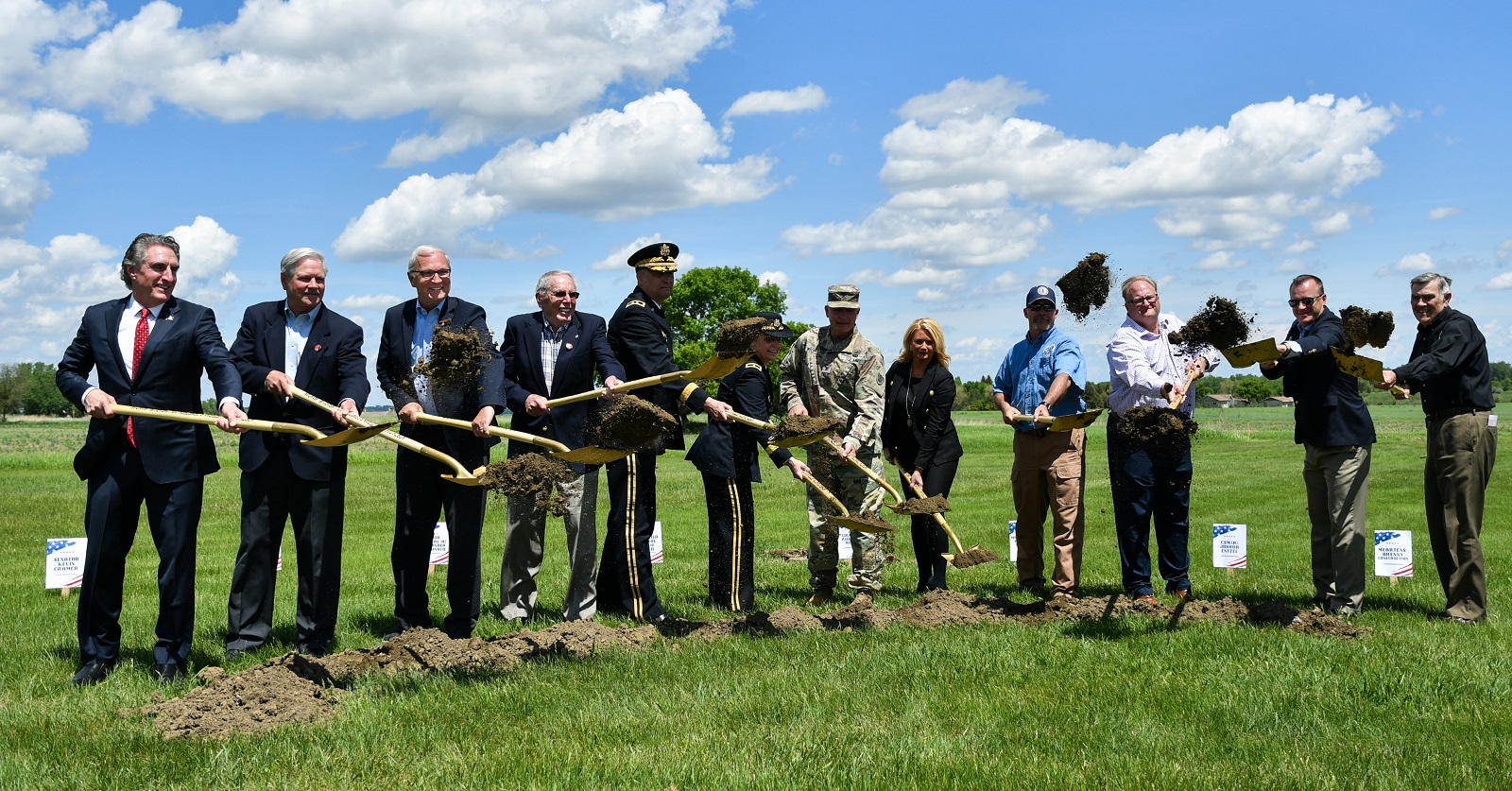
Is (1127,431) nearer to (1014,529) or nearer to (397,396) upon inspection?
(1014,529)

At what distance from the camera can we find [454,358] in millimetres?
6727

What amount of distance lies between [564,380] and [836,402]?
2314 millimetres

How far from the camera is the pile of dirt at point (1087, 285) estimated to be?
8.48 meters

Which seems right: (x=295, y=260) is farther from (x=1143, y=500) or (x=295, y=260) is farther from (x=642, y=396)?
(x=1143, y=500)

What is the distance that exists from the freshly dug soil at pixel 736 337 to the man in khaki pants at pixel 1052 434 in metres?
3.08

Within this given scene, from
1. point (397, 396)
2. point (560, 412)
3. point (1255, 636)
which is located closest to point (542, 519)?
point (560, 412)

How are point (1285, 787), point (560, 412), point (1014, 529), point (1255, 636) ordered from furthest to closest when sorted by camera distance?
point (1014, 529) → point (560, 412) → point (1255, 636) → point (1285, 787)

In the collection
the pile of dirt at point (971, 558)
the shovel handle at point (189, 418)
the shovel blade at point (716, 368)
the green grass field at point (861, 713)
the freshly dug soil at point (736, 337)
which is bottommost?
the green grass field at point (861, 713)

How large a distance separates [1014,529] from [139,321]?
7077 millimetres

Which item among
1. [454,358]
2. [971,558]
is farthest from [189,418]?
[971,558]

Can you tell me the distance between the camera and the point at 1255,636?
7145 millimetres

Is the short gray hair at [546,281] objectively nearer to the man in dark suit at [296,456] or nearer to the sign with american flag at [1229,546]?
the man in dark suit at [296,456]

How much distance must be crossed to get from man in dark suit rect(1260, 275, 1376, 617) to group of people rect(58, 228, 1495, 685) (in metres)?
0.02

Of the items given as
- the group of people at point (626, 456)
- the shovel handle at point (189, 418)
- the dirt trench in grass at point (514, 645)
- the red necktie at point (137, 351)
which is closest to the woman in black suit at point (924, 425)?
the group of people at point (626, 456)
